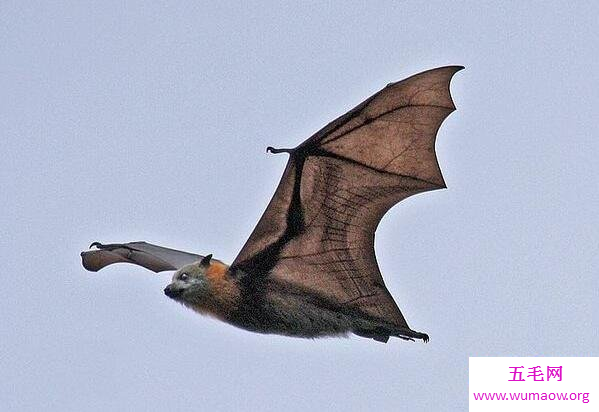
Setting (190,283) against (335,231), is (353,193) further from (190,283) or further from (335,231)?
(190,283)

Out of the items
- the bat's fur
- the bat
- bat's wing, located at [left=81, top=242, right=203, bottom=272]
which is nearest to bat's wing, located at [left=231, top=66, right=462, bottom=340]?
the bat

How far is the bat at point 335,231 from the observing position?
748 centimetres

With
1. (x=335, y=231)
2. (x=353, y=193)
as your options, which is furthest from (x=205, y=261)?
(x=353, y=193)

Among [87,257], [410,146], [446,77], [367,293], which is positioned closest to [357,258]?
[367,293]

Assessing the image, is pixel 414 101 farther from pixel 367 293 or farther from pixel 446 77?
pixel 367 293

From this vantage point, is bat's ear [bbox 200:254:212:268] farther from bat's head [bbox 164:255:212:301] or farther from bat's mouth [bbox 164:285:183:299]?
bat's mouth [bbox 164:285:183:299]

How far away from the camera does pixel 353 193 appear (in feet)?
25.3

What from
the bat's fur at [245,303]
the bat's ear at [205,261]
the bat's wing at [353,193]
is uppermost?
the bat's wing at [353,193]

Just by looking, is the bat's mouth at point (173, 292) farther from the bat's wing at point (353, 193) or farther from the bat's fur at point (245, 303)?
the bat's wing at point (353, 193)

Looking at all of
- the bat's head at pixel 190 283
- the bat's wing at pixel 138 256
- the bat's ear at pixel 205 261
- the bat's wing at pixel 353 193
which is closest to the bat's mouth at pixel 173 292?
the bat's head at pixel 190 283

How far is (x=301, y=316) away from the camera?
7.54 meters

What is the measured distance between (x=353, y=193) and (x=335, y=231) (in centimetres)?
28

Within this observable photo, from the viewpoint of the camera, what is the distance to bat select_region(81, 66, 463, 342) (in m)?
7.48

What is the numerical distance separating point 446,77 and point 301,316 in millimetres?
1783
